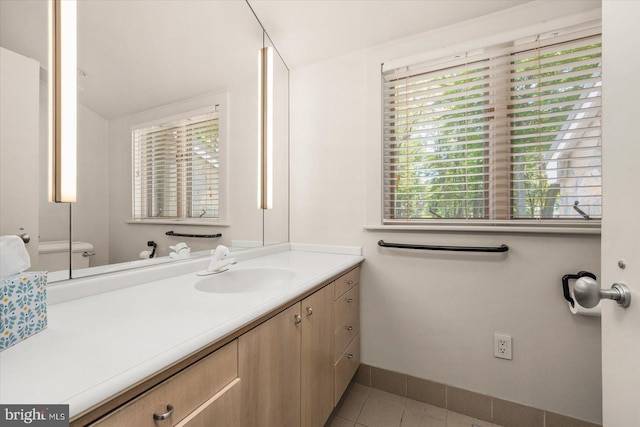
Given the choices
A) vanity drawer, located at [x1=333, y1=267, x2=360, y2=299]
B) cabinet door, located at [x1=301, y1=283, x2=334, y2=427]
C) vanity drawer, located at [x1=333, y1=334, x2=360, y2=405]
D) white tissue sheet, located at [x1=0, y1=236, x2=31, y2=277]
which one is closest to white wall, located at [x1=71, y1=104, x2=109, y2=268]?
white tissue sheet, located at [x1=0, y1=236, x2=31, y2=277]

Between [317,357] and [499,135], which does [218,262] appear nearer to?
[317,357]

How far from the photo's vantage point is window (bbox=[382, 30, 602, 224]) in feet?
4.16

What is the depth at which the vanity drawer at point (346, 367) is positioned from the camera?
1313 millimetres

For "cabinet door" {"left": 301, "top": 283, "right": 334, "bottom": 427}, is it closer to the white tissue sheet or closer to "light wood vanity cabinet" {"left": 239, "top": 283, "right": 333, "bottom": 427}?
"light wood vanity cabinet" {"left": 239, "top": 283, "right": 333, "bottom": 427}

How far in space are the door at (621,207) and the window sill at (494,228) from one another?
0.65 m

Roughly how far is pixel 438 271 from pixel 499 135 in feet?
2.69

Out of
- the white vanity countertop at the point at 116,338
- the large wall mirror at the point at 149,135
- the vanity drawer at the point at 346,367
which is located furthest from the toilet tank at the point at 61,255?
the vanity drawer at the point at 346,367

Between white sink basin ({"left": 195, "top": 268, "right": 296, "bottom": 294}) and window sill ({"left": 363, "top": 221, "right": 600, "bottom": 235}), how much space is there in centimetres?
67

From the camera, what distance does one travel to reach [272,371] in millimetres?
825

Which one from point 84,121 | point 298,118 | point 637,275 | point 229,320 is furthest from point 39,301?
point 298,118

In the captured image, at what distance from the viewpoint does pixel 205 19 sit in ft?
4.18

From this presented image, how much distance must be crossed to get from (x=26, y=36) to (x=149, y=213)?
58 cm

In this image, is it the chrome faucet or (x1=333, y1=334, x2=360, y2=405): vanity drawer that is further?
(x1=333, y1=334, x2=360, y2=405): vanity drawer

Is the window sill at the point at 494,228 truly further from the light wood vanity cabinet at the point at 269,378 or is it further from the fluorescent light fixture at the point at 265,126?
the fluorescent light fixture at the point at 265,126
